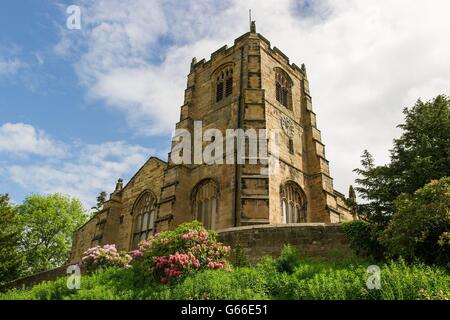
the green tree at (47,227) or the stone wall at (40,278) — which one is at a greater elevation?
the green tree at (47,227)

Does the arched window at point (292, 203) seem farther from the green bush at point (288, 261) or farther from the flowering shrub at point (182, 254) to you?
the flowering shrub at point (182, 254)

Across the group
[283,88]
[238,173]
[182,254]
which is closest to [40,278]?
[182,254]

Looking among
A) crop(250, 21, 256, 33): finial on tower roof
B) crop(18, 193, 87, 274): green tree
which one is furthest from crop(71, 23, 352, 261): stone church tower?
crop(18, 193, 87, 274): green tree

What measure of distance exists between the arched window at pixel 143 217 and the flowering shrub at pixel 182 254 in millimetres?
11986

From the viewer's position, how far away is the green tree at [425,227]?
11617 millimetres

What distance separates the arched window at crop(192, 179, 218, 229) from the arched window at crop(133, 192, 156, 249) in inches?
174

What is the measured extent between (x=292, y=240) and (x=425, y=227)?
4.58m

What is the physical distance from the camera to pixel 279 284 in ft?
35.1

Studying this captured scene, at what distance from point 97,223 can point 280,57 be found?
17.4 m

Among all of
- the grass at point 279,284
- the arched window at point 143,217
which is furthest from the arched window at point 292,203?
the arched window at point 143,217

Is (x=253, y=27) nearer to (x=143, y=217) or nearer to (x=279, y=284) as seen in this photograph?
(x=143, y=217)

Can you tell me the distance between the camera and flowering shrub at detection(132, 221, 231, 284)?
11.8 metres

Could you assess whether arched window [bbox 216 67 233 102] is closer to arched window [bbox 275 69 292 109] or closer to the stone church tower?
the stone church tower
